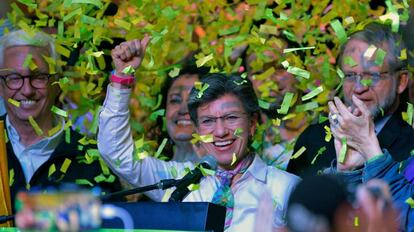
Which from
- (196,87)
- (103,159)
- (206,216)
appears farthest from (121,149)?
(206,216)

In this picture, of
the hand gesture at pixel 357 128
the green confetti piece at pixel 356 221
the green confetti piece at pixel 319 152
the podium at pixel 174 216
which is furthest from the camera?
the green confetti piece at pixel 319 152

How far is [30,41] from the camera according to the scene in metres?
5.55

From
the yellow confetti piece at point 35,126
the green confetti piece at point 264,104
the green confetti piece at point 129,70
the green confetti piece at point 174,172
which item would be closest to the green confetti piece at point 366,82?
the green confetti piece at point 264,104

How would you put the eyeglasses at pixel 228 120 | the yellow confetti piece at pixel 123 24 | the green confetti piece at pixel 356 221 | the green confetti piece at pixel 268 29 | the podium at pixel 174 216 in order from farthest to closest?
the green confetti piece at pixel 268 29 → the yellow confetti piece at pixel 123 24 → the eyeglasses at pixel 228 120 → the podium at pixel 174 216 → the green confetti piece at pixel 356 221

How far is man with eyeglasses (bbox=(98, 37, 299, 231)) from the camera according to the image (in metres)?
4.88

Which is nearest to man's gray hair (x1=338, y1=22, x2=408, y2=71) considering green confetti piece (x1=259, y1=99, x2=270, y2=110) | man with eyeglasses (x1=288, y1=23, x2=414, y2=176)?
man with eyeglasses (x1=288, y1=23, x2=414, y2=176)

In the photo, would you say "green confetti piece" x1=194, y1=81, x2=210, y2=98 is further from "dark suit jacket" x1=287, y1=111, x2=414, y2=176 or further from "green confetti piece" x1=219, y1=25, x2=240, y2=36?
"green confetti piece" x1=219, y1=25, x2=240, y2=36

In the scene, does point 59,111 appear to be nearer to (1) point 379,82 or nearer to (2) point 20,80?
(2) point 20,80

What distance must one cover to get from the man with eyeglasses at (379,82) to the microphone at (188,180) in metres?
0.64

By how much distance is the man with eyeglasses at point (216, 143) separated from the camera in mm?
4875

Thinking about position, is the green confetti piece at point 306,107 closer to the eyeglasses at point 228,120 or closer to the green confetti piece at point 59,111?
the eyeglasses at point 228,120

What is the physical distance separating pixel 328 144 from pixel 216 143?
65 cm

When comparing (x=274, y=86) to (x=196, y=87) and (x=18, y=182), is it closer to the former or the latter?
(x=196, y=87)

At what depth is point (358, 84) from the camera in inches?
201
